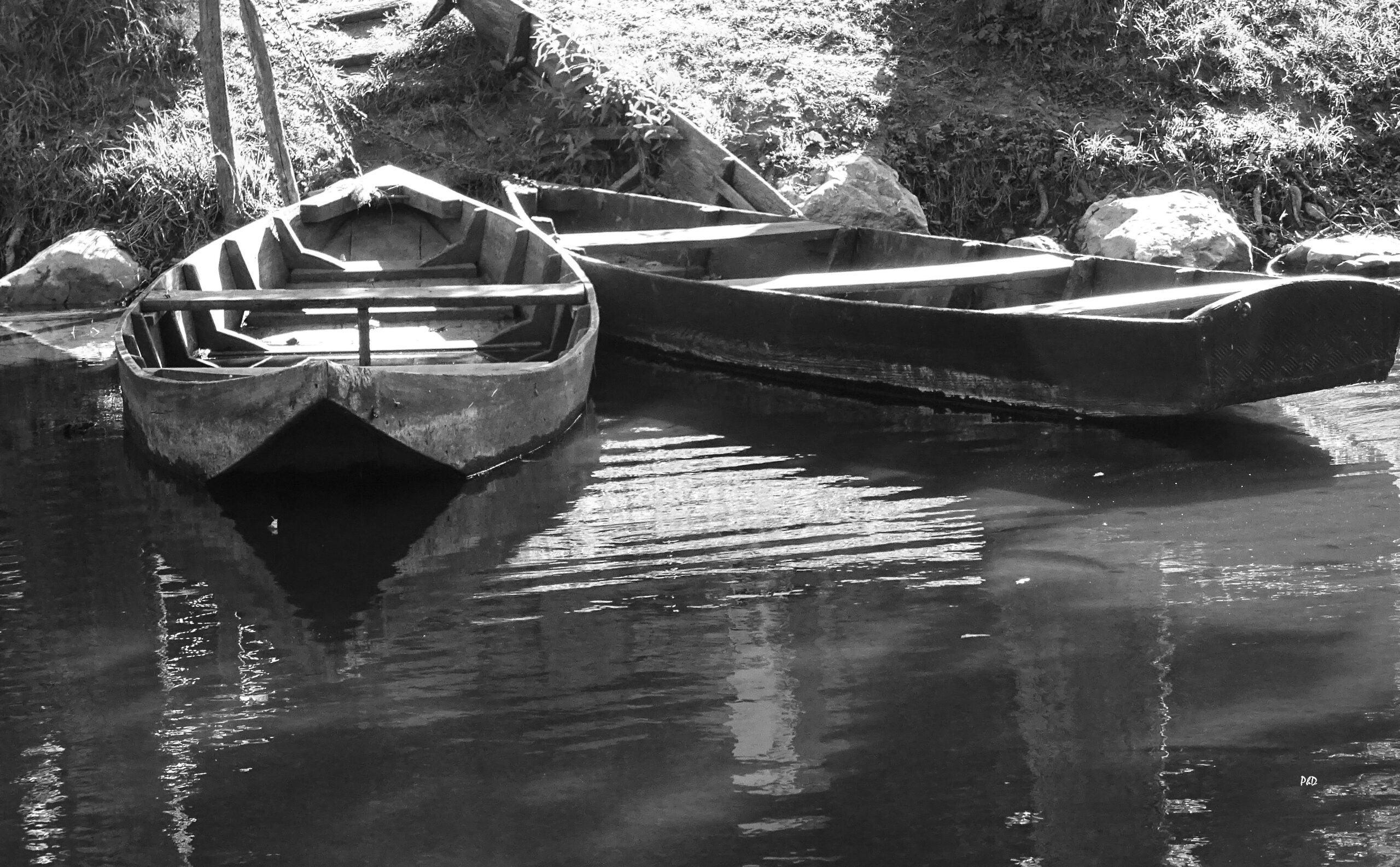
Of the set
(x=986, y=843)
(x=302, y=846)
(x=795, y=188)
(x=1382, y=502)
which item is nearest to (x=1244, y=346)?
(x=1382, y=502)

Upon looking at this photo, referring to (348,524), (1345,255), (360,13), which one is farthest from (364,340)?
(360,13)

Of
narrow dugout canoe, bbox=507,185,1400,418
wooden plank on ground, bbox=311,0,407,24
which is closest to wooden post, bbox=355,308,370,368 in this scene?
narrow dugout canoe, bbox=507,185,1400,418

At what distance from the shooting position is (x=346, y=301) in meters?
5.91

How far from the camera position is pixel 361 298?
5898mm

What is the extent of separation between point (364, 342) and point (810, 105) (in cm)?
562

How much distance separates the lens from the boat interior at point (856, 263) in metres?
6.31

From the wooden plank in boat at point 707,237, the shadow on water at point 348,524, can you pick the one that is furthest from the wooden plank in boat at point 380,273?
the shadow on water at point 348,524

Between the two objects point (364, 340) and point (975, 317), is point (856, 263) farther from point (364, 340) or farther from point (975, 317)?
point (364, 340)

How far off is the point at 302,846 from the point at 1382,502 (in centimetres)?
387

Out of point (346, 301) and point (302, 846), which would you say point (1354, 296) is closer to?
point (346, 301)

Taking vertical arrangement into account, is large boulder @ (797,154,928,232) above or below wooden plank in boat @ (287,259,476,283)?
above

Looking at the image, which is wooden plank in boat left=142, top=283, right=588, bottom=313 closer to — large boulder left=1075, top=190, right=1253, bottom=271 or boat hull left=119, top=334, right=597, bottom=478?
boat hull left=119, top=334, right=597, bottom=478

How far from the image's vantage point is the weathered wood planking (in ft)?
29.7

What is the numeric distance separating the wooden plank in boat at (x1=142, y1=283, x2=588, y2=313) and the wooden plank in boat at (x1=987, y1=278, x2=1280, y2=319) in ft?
6.64
